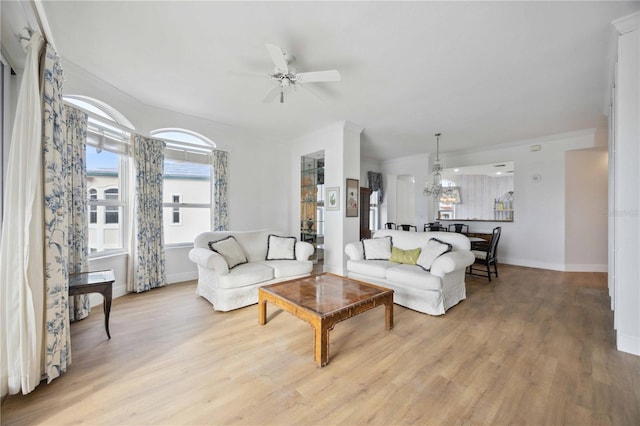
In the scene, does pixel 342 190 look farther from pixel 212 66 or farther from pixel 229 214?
pixel 212 66

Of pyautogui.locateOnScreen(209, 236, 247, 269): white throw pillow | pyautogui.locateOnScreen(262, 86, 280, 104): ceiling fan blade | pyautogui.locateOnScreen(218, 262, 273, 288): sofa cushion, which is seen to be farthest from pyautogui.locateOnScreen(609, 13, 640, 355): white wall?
pyautogui.locateOnScreen(209, 236, 247, 269): white throw pillow

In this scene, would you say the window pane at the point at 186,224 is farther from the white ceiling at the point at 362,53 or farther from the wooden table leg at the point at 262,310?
the wooden table leg at the point at 262,310

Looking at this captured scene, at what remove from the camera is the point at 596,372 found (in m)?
1.98

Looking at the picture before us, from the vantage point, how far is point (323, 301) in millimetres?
2398


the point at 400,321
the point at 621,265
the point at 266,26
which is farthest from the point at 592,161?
the point at 266,26

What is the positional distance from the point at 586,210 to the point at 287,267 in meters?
6.29

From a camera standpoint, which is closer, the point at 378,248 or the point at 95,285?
the point at 95,285

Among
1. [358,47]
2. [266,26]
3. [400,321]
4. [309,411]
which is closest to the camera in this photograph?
[309,411]

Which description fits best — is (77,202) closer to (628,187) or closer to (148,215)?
(148,215)

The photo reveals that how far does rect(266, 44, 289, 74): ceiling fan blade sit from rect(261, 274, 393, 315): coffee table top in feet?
7.26

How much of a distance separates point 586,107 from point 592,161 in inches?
83.7

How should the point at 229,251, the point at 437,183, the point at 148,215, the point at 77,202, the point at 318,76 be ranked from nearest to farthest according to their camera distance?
the point at 318,76, the point at 77,202, the point at 229,251, the point at 148,215, the point at 437,183

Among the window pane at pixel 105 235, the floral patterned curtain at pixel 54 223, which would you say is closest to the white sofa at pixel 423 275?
the floral patterned curtain at pixel 54 223

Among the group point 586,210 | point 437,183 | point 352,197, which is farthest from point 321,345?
point 586,210
